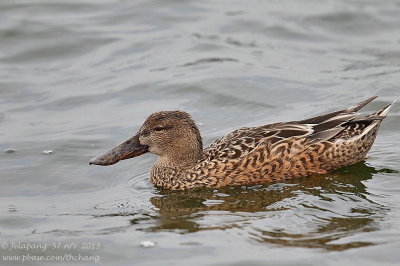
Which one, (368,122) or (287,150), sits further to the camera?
(368,122)

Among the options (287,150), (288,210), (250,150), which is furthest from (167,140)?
(288,210)

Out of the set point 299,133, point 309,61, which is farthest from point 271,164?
point 309,61

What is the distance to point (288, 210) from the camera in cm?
894

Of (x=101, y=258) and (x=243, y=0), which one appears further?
(x=243, y=0)

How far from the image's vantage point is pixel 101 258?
7922 millimetres

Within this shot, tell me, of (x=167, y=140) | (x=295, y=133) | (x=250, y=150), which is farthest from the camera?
(x=167, y=140)

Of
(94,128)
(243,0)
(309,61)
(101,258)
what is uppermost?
(243,0)

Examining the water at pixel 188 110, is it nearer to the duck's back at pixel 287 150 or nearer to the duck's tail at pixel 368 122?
the duck's back at pixel 287 150

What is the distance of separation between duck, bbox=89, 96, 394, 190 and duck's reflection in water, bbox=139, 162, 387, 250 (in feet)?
0.47

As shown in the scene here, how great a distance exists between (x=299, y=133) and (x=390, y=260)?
2803 millimetres

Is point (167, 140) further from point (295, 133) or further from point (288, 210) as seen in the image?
point (288, 210)

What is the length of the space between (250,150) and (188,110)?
10.2ft

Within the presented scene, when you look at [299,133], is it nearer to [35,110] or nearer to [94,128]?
[94,128]

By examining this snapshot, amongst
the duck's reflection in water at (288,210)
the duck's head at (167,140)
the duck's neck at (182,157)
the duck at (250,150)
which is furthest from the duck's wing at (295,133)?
the duck's reflection in water at (288,210)
